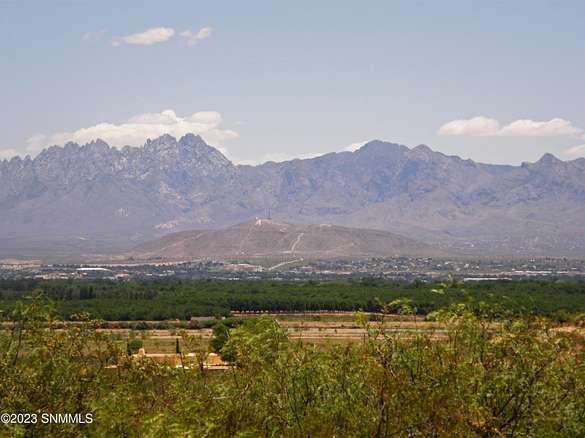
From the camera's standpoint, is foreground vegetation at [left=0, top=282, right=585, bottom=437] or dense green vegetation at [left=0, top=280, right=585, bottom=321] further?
dense green vegetation at [left=0, top=280, right=585, bottom=321]

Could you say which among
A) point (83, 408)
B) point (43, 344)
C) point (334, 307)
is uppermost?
point (43, 344)

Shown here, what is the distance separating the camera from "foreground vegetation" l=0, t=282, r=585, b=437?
1658 cm

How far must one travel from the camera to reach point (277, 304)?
386ft

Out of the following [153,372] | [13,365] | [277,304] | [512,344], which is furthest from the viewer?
[277,304]

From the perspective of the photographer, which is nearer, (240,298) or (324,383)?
(324,383)

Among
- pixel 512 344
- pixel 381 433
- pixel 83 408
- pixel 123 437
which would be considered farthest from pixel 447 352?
pixel 83 408

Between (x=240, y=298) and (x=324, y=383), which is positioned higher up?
(x=324, y=383)

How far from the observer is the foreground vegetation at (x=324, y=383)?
54.4 ft

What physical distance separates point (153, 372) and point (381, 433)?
28.2 feet

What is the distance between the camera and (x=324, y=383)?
18469mm

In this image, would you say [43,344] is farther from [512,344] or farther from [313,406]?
[512,344]

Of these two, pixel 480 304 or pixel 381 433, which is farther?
pixel 480 304

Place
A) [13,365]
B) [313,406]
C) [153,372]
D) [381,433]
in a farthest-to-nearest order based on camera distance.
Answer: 1. [153,372]
2. [13,365]
3. [313,406]
4. [381,433]

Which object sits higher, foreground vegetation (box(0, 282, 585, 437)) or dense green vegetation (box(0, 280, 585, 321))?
foreground vegetation (box(0, 282, 585, 437))
